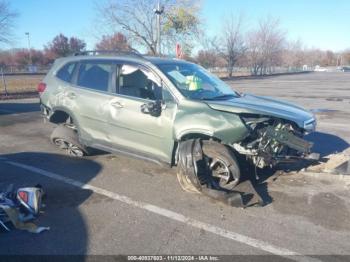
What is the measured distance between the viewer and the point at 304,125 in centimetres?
446

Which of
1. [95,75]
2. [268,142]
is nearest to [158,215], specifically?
[268,142]

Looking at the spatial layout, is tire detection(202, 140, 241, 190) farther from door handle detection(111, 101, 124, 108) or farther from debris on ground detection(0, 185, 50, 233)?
debris on ground detection(0, 185, 50, 233)

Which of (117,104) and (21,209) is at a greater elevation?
(117,104)

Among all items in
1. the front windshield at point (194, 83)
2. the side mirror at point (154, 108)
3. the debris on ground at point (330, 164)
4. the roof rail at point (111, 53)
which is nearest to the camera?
the side mirror at point (154, 108)

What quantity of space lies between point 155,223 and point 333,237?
1866mm

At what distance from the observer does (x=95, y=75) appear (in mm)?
5395

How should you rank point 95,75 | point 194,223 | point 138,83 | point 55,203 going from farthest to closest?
point 95,75, point 138,83, point 55,203, point 194,223

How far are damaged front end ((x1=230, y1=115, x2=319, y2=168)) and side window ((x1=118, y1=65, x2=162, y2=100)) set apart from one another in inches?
53.1

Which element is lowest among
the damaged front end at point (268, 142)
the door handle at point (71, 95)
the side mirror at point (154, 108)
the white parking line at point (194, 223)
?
the white parking line at point (194, 223)

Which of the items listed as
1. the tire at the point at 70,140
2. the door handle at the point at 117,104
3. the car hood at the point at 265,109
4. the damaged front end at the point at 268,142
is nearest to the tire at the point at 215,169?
the damaged front end at the point at 268,142

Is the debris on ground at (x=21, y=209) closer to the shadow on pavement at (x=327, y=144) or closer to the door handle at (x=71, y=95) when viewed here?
the door handle at (x=71, y=95)

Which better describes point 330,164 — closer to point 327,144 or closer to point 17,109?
point 327,144

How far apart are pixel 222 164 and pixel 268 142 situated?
660 millimetres

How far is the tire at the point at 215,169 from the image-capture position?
4.26m
